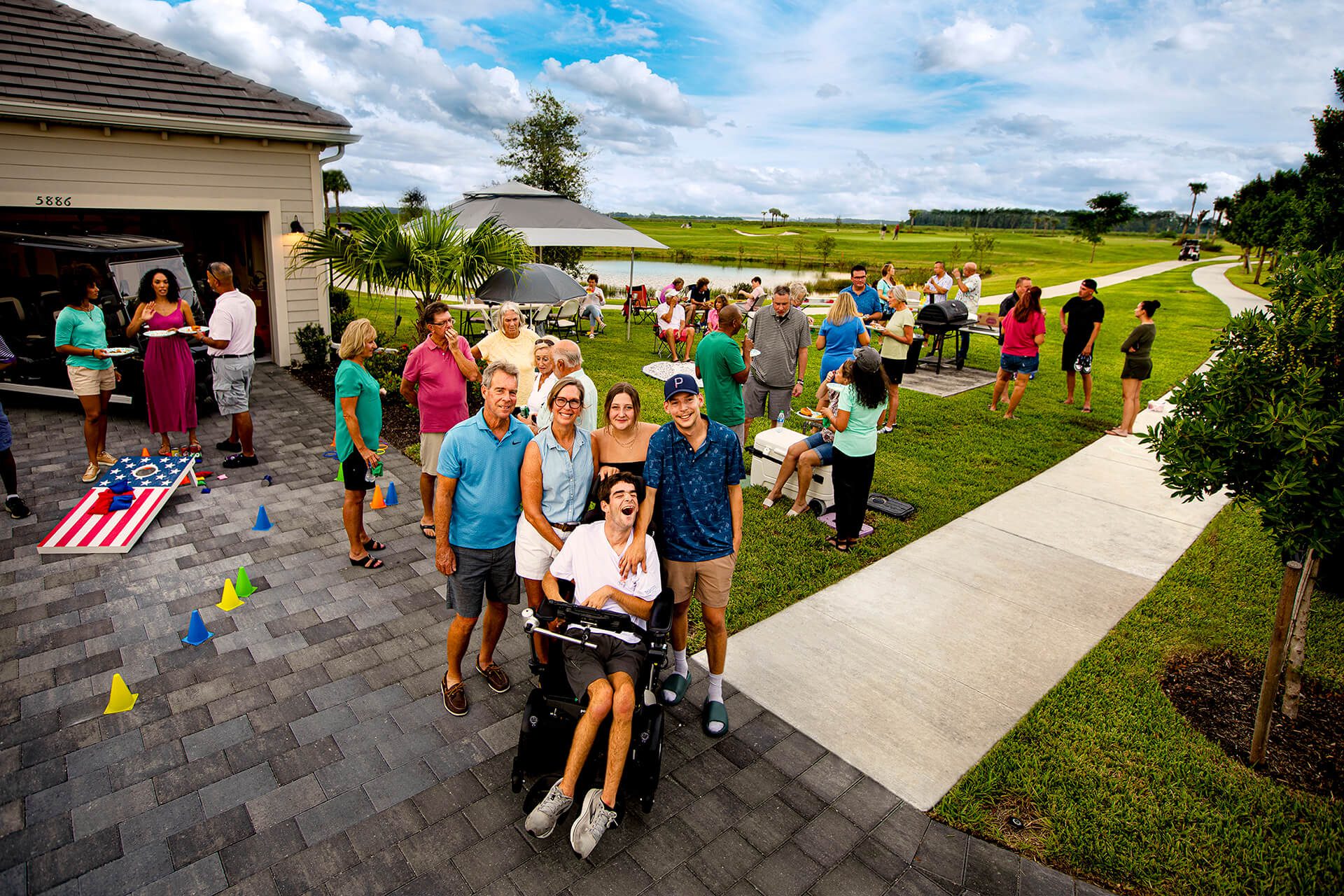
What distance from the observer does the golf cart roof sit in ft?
28.6

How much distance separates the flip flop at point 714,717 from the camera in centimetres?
383

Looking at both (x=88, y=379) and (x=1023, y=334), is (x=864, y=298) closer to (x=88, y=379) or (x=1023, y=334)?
(x=1023, y=334)

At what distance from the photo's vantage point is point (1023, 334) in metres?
9.30

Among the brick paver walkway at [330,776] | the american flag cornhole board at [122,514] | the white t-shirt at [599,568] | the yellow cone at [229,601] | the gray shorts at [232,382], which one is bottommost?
the brick paver walkway at [330,776]

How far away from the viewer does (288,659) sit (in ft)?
14.1

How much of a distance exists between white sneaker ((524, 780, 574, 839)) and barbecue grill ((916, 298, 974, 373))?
37.7 feet

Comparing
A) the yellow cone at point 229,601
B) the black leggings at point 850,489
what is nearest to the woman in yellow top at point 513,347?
the yellow cone at point 229,601

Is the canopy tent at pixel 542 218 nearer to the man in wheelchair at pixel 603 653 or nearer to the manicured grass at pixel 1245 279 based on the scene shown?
the man in wheelchair at pixel 603 653

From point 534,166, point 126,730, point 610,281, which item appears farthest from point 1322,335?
point 610,281

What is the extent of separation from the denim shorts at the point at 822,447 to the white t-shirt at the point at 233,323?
230 inches

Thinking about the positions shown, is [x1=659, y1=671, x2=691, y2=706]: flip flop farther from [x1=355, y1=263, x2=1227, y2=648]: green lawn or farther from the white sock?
[x1=355, y1=263, x2=1227, y2=648]: green lawn

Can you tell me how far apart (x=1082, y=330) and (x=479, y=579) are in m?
9.68

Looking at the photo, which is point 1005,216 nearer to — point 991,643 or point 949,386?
point 949,386

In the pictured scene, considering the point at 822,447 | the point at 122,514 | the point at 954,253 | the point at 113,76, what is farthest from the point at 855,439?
the point at 954,253
